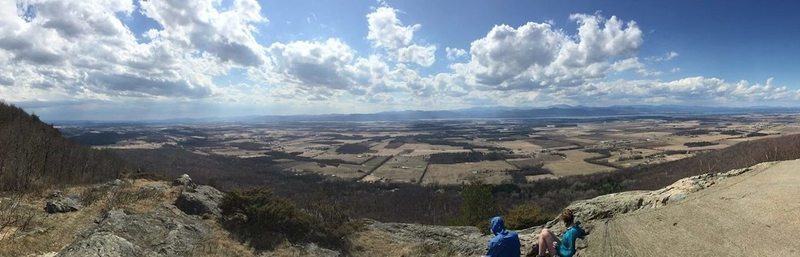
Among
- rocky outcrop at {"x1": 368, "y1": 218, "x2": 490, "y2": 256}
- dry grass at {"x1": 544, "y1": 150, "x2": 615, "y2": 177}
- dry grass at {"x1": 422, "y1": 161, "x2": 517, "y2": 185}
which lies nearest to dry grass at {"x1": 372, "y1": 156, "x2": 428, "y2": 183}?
dry grass at {"x1": 422, "y1": 161, "x2": 517, "y2": 185}

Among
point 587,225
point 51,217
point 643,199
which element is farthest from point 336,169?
point 643,199

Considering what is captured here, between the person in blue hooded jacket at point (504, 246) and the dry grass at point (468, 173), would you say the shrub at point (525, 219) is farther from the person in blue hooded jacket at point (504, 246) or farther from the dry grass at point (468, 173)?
the dry grass at point (468, 173)

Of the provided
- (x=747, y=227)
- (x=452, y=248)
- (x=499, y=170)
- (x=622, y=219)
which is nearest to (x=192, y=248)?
(x=452, y=248)

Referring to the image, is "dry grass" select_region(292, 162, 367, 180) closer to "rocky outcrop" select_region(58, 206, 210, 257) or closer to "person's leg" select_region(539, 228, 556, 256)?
"rocky outcrop" select_region(58, 206, 210, 257)

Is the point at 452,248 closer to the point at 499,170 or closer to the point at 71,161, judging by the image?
the point at 71,161

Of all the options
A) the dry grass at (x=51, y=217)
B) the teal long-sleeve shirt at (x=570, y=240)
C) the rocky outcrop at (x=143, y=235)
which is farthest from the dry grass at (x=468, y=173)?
the teal long-sleeve shirt at (x=570, y=240)

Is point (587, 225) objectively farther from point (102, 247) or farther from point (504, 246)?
point (102, 247)
